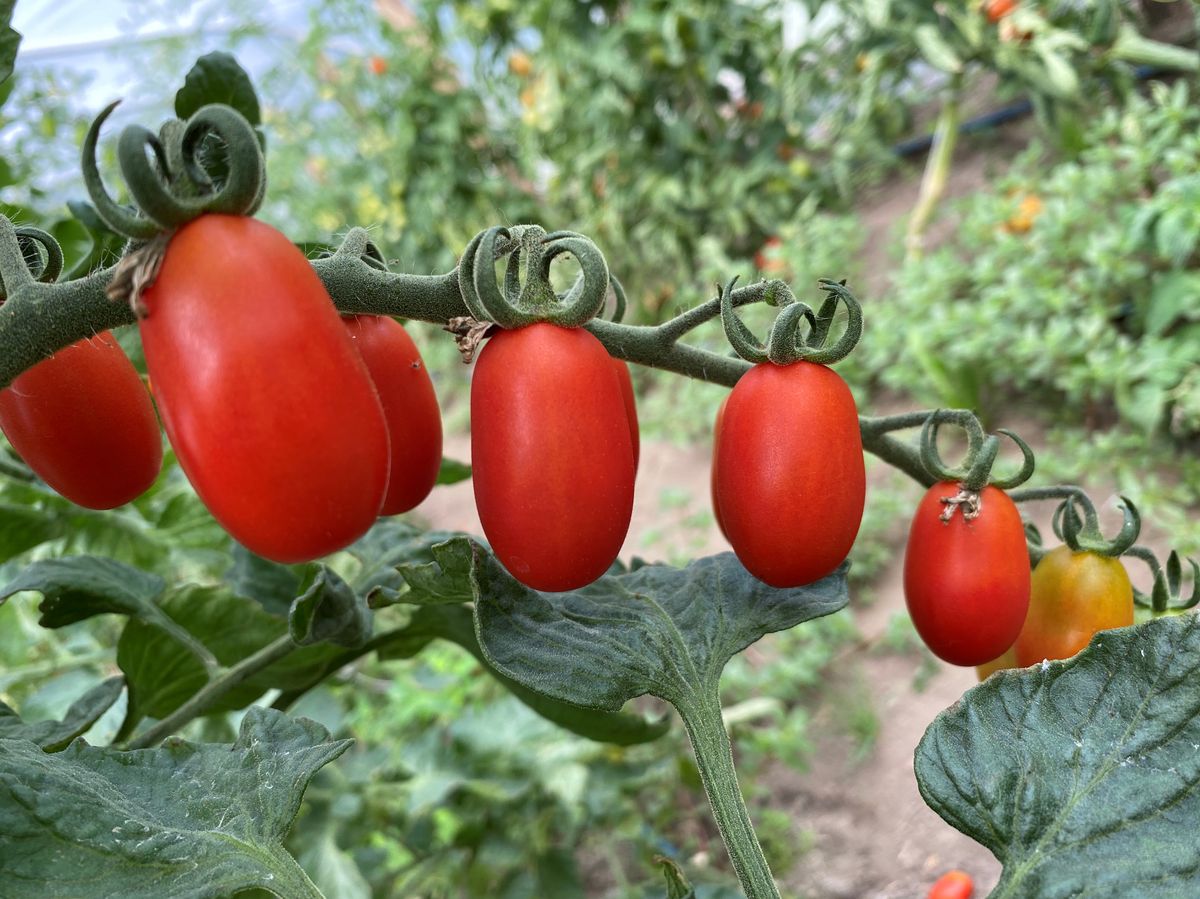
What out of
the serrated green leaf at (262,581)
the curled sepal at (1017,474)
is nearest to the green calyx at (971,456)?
the curled sepal at (1017,474)

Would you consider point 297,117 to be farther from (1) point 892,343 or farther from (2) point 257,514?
(2) point 257,514

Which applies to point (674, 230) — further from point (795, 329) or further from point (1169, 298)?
point (795, 329)

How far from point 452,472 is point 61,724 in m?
0.35

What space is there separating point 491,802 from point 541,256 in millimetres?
993

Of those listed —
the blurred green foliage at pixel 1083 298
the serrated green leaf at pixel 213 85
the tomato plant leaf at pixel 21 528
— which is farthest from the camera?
the blurred green foliage at pixel 1083 298

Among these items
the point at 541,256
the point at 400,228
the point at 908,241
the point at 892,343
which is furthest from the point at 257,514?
the point at 400,228

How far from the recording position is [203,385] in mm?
350

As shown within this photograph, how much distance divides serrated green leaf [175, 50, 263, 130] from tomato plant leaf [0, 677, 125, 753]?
41 centimetres

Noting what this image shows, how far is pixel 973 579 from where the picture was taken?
564 millimetres

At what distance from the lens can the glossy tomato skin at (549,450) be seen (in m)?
0.45

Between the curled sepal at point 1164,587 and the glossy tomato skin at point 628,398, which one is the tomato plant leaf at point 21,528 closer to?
the glossy tomato skin at point 628,398

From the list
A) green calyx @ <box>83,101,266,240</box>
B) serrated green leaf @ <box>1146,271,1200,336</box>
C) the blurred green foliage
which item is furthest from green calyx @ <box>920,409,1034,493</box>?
serrated green leaf @ <box>1146,271,1200,336</box>

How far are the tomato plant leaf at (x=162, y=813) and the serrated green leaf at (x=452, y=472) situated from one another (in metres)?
0.32

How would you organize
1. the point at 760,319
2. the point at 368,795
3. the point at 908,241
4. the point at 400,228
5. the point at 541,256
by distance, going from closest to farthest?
the point at 541,256
the point at 368,795
the point at 760,319
the point at 908,241
the point at 400,228
